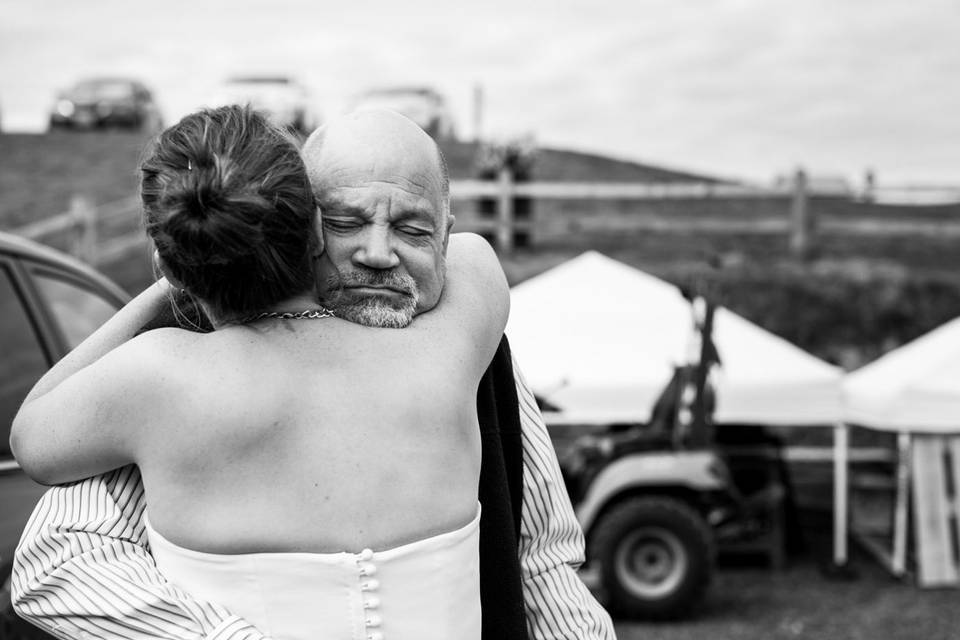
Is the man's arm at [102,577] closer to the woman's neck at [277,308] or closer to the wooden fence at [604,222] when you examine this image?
the woman's neck at [277,308]

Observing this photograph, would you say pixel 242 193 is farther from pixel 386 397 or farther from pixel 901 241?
pixel 901 241

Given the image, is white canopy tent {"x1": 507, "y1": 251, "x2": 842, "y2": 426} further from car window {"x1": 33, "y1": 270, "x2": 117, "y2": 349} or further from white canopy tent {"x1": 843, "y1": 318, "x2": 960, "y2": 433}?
car window {"x1": 33, "y1": 270, "x2": 117, "y2": 349}

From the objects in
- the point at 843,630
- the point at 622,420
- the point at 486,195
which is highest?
the point at 486,195

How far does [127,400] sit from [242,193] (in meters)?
0.30

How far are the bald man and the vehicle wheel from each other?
Result: 5612mm

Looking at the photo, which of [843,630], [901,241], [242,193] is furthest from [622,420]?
[901,241]

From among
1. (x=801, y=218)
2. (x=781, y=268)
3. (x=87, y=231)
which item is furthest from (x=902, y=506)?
(x=87, y=231)

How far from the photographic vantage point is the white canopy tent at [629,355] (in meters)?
7.87

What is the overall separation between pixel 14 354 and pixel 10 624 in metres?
1.03

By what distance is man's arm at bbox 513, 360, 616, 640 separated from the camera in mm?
1824

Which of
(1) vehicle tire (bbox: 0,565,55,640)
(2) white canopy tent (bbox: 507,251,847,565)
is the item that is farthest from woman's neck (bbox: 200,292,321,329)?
(2) white canopy tent (bbox: 507,251,847,565)

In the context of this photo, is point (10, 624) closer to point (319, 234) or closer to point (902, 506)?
point (319, 234)

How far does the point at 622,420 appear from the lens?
7.92m

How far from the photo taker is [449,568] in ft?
4.98
